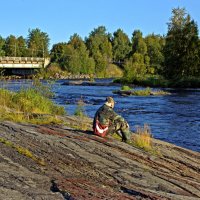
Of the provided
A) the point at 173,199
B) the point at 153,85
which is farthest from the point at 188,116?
the point at 153,85

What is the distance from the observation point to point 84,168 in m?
11.2

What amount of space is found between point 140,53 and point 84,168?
179 metres

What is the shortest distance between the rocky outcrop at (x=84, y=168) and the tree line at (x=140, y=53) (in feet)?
257

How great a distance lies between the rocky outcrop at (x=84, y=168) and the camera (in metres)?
8.95

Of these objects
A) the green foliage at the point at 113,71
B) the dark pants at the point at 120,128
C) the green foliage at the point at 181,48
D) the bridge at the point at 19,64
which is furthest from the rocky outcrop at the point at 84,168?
the green foliage at the point at 113,71

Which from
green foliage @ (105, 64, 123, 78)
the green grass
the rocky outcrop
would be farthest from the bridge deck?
the rocky outcrop

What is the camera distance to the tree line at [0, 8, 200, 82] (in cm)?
9356

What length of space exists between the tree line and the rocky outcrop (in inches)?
3081

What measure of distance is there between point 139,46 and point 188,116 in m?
157

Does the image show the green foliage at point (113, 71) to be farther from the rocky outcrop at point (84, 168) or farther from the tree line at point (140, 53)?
the rocky outcrop at point (84, 168)

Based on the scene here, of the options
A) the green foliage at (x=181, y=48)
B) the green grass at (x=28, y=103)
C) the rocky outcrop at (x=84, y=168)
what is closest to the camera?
the rocky outcrop at (x=84, y=168)

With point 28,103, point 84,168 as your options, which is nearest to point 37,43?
point 28,103

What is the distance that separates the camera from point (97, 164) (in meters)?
11.8

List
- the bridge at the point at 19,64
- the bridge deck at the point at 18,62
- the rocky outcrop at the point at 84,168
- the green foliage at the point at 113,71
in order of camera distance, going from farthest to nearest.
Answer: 1. the green foliage at the point at 113,71
2. the bridge at the point at 19,64
3. the bridge deck at the point at 18,62
4. the rocky outcrop at the point at 84,168
